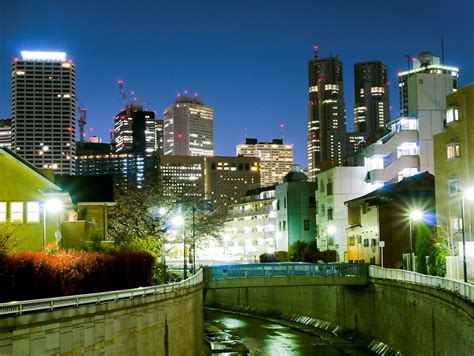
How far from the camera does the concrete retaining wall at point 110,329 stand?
23844 millimetres

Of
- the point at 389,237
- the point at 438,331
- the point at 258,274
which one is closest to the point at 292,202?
the point at 389,237

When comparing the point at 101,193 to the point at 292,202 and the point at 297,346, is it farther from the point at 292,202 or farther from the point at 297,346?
the point at 292,202

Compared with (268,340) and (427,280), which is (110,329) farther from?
(268,340)

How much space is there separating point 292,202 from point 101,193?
58.2 metres

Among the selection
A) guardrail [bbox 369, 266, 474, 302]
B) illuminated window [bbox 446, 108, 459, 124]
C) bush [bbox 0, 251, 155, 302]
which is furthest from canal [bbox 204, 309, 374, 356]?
illuminated window [bbox 446, 108, 459, 124]

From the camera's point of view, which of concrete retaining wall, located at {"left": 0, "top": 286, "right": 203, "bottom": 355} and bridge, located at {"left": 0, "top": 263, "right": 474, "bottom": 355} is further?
bridge, located at {"left": 0, "top": 263, "right": 474, "bottom": 355}

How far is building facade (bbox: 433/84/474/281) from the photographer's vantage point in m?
61.3

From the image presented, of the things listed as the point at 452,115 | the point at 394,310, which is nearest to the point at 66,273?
the point at 394,310

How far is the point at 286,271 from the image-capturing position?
65.9 m

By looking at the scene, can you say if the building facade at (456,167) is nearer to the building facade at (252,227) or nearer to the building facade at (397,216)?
the building facade at (397,216)

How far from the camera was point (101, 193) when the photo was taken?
6275cm

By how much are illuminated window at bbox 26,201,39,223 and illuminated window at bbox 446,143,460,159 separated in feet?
118

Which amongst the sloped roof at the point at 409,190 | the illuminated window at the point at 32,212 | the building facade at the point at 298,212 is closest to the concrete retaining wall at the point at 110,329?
the illuminated window at the point at 32,212

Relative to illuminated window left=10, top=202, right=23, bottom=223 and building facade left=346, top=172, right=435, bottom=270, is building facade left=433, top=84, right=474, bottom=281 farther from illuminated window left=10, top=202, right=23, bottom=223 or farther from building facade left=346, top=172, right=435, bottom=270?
illuminated window left=10, top=202, right=23, bottom=223
